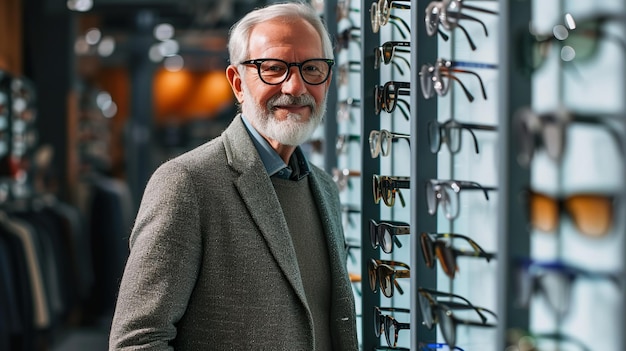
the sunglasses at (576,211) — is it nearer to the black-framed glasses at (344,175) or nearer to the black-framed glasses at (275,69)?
the black-framed glasses at (275,69)

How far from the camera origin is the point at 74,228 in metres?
7.64

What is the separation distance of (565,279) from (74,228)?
672 centimetres

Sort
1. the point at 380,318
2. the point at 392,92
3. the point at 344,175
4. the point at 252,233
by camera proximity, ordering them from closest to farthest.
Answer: the point at 252,233 → the point at 392,92 → the point at 380,318 → the point at 344,175

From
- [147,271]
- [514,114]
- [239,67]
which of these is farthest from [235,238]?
[514,114]

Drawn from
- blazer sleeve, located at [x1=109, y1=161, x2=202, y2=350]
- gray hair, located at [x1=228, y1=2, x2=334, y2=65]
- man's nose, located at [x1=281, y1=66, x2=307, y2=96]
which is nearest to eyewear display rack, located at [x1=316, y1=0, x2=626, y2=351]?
gray hair, located at [x1=228, y1=2, x2=334, y2=65]

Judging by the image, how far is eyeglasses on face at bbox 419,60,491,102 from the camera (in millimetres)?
1782

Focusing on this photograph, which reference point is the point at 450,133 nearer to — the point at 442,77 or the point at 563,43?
the point at 442,77

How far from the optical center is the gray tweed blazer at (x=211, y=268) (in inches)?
80.0

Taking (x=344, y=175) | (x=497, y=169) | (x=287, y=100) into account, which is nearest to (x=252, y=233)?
(x=287, y=100)

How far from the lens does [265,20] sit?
2289 mm

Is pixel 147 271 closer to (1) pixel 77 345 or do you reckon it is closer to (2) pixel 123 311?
(2) pixel 123 311

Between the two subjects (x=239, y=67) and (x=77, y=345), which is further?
(x=77, y=345)

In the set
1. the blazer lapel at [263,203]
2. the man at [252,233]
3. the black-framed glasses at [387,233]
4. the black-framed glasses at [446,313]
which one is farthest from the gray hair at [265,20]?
the black-framed glasses at [446,313]

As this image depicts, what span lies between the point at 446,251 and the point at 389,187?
53 centimetres
